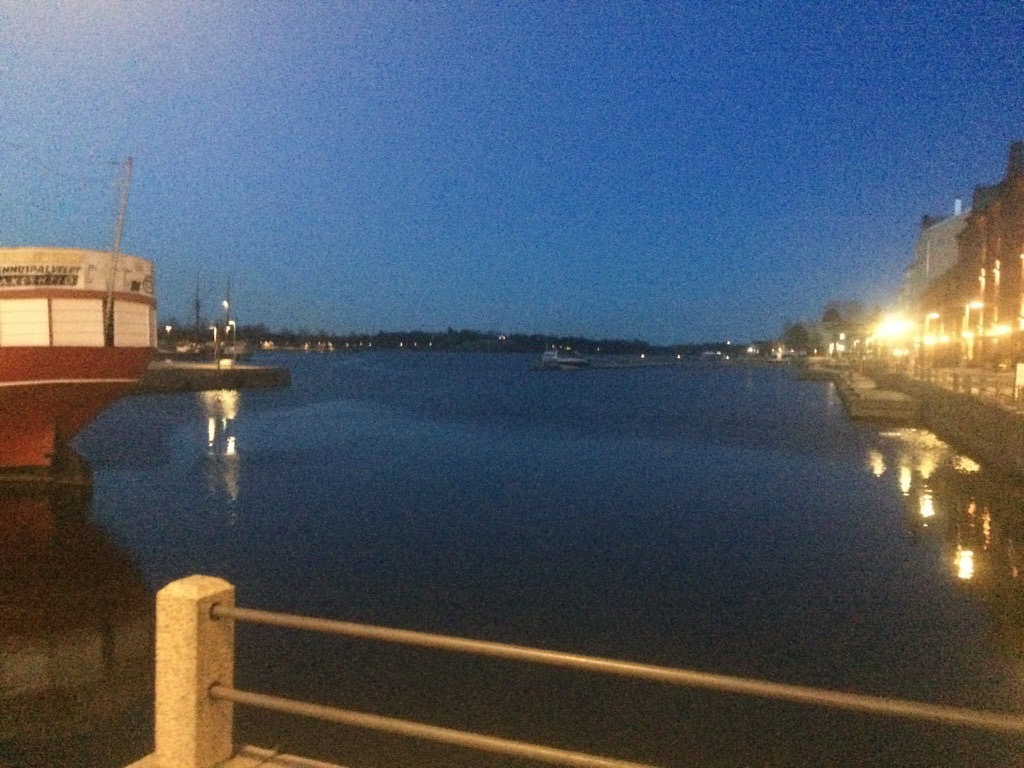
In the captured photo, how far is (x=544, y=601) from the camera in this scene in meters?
13.3

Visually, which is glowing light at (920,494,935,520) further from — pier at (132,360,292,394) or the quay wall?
pier at (132,360,292,394)

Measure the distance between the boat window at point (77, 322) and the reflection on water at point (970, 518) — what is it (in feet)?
60.2

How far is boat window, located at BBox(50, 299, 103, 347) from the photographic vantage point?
21.3 meters

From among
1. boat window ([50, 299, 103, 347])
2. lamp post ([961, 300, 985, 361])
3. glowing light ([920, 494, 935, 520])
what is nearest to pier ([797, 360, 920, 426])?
lamp post ([961, 300, 985, 361])

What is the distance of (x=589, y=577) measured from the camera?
14.7 m

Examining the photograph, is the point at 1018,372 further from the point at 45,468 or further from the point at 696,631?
the point at 45,468

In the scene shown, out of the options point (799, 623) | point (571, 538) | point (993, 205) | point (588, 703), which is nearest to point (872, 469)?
point (571, 538)

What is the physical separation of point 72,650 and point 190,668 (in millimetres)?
8301

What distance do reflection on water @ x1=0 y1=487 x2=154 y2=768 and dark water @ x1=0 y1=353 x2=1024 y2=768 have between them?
0.23ft

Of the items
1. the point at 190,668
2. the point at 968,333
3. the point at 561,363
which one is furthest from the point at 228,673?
the point at 561,363

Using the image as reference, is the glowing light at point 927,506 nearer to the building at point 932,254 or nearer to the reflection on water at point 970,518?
the reflection on water at point 970,518

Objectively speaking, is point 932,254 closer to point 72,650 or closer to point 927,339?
point 927,339

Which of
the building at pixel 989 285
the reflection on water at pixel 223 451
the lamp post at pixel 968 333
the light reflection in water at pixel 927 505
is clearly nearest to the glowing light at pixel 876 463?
the light reflection in water at pixel 927 505

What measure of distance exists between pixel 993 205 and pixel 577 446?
87.9ft
